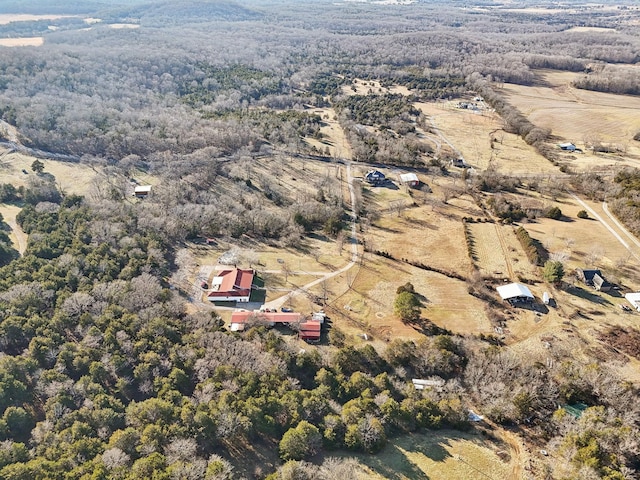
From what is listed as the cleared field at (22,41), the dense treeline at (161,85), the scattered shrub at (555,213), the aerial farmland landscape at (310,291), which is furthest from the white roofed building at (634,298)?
the cleared field at (22,41)

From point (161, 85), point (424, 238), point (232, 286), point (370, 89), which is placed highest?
point (161, 85)

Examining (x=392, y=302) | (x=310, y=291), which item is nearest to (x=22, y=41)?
(x=310, y=291)

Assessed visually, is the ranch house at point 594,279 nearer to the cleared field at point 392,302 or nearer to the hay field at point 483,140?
the cleared field at point 392,302

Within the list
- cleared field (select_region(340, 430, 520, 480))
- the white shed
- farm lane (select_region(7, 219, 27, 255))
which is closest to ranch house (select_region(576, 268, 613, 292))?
cleared field (select_region(340, 430, 520, 480))

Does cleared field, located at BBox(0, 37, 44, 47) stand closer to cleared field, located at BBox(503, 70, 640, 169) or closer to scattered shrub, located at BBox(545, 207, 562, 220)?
cleared field, located at BBox(503, 70, 640, 169)

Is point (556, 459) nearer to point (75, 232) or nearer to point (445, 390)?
point (445, 390)

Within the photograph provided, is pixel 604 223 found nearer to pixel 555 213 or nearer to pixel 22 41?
pixel 555 213

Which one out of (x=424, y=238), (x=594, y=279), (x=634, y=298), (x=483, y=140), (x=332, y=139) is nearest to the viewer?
(x=634, y=298)
